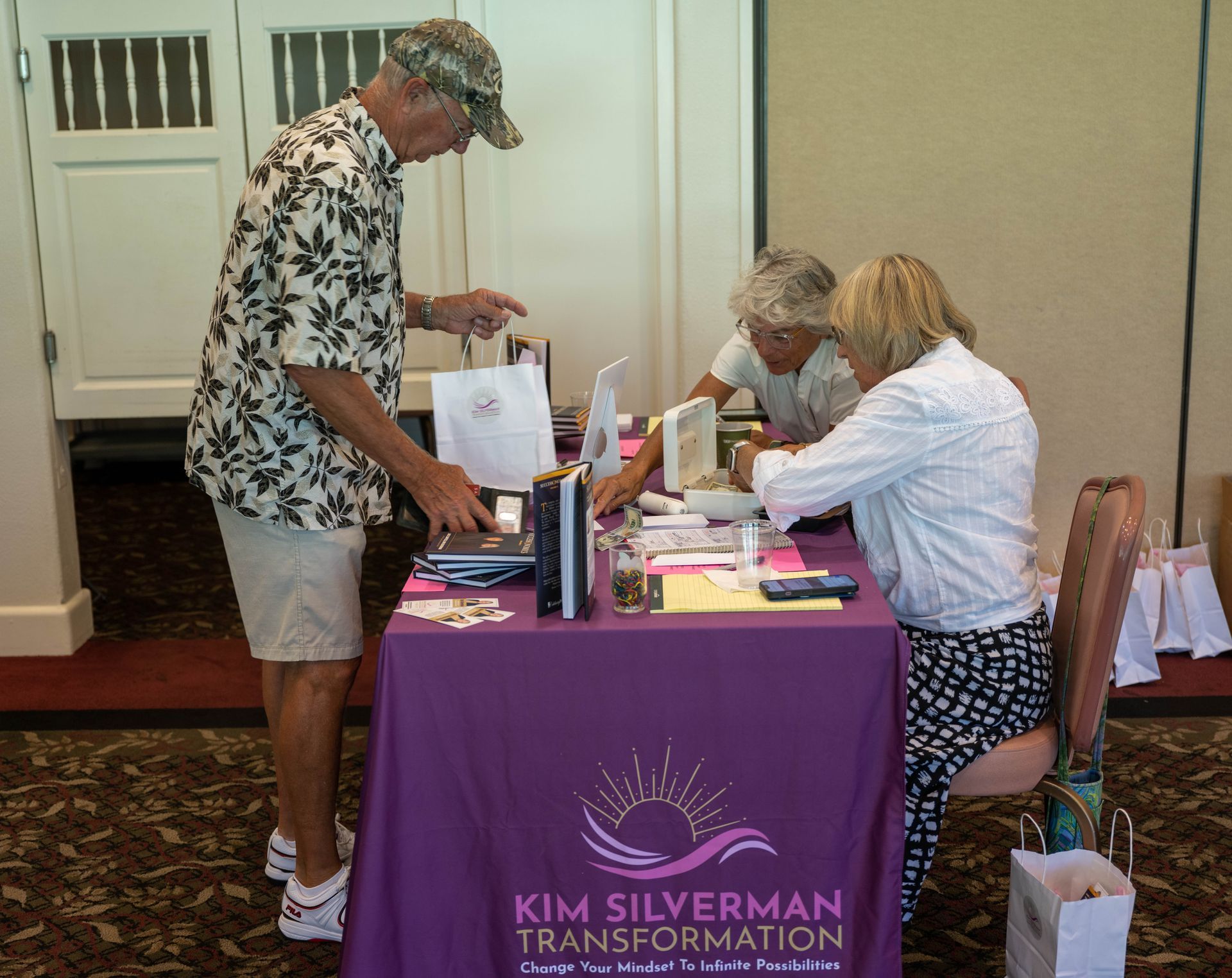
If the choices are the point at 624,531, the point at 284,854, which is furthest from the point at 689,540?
the point at 284,854

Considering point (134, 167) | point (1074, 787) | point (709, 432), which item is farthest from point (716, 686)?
point (134, 167)

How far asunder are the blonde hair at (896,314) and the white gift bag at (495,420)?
27.1 inches

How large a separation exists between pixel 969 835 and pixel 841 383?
1157 mm

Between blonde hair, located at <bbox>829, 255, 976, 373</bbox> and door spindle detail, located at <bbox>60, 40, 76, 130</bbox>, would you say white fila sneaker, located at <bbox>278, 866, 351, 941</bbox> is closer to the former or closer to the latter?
blonde hair, located at <bbox>829, 255, 976, 373</bbox>

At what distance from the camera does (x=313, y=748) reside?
2.27 metres

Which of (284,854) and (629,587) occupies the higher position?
(629,587)

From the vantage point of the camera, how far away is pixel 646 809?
1.84m

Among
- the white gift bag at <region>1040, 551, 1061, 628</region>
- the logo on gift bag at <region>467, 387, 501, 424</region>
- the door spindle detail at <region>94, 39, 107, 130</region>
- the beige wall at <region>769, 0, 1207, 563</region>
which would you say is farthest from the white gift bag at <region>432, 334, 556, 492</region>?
the door spindle detail at <region>94, 39, 107, 130</region>

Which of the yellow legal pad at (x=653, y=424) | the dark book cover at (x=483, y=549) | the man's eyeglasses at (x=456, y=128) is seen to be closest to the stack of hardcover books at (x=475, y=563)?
the dark book cover at (x=483, y=549)

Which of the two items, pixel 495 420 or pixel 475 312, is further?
pixel 475 312

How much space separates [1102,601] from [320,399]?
4.57 feet

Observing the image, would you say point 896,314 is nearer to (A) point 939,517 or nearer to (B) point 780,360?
(A) point 939,517

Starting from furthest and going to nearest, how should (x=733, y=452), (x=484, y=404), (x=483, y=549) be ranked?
(x=733, y=452)
(x=484, y=404)
(x=483, y=549)

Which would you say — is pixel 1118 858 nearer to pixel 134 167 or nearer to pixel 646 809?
pixel 646 809
